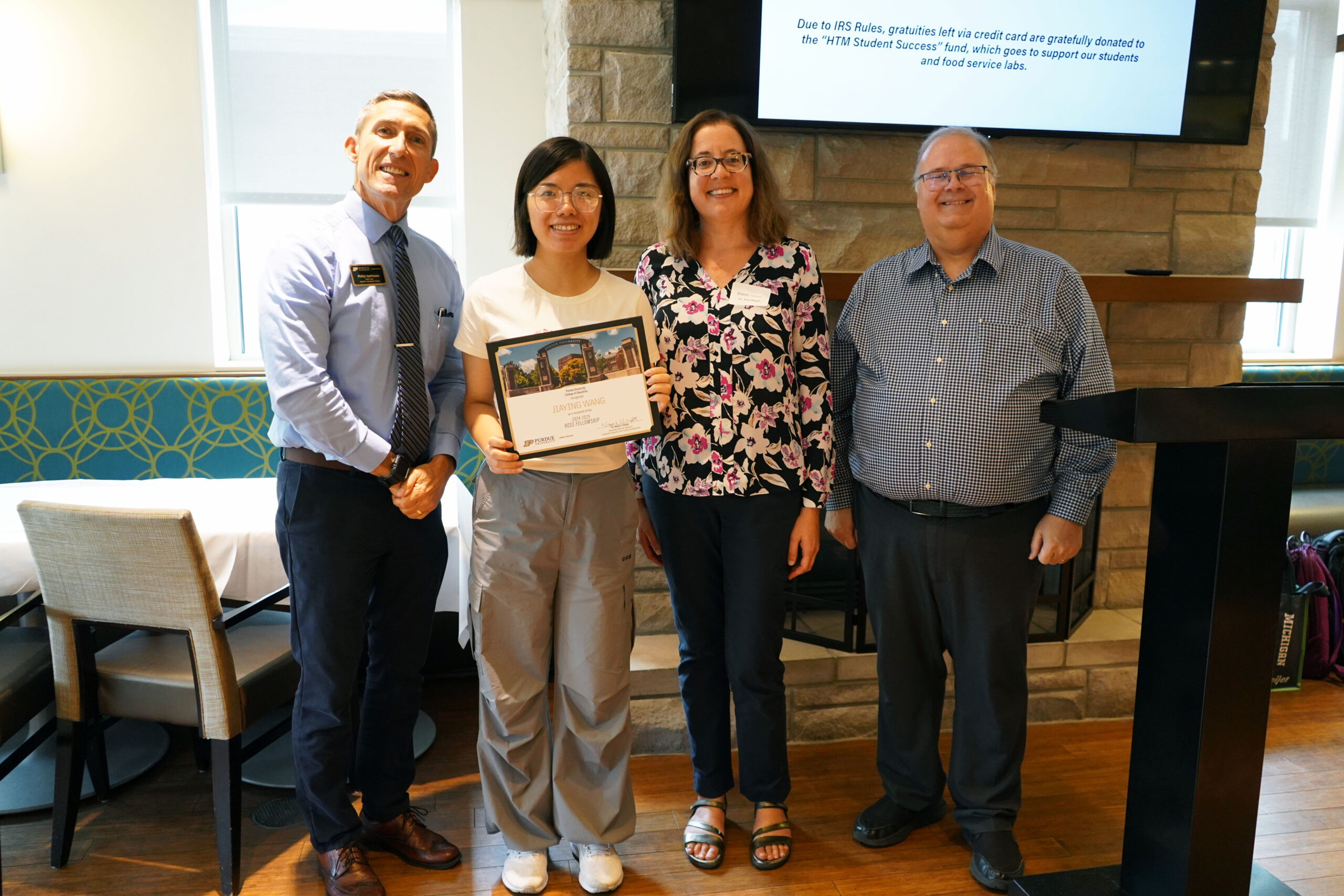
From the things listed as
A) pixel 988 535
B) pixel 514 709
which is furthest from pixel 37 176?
pixel 988 535

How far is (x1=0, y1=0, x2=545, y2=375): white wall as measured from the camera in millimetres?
3473

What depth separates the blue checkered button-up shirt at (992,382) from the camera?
78.7 inches

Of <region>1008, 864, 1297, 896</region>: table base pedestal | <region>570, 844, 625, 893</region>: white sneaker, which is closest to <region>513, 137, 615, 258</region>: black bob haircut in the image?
<region>570, 844, 625, 893</region>: white sneaker

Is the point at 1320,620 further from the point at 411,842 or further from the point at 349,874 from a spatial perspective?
the point at 349,874

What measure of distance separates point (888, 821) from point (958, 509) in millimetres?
823

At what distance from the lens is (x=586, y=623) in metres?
1.91

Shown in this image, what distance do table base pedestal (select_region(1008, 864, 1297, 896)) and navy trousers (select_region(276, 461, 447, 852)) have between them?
53.5 inches

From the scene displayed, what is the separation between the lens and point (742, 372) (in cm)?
194

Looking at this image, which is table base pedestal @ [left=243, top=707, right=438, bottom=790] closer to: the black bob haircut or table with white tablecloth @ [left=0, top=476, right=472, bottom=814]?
table with white tablecloth @ [left=0, top=476, right=472, bottom=814]

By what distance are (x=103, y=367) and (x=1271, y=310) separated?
599cm

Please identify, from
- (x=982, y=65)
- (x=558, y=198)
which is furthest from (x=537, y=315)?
(x=982, y=65)

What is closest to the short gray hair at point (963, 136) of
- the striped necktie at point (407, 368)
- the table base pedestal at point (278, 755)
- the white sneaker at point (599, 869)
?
the striped necktie at point (407, 368)

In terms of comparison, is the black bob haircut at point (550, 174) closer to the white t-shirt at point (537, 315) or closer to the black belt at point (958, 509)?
the white t-shirt at point (537, 315)

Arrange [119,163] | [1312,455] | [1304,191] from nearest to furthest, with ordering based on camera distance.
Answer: [119,163] < [1312,455] < [1304,191]
